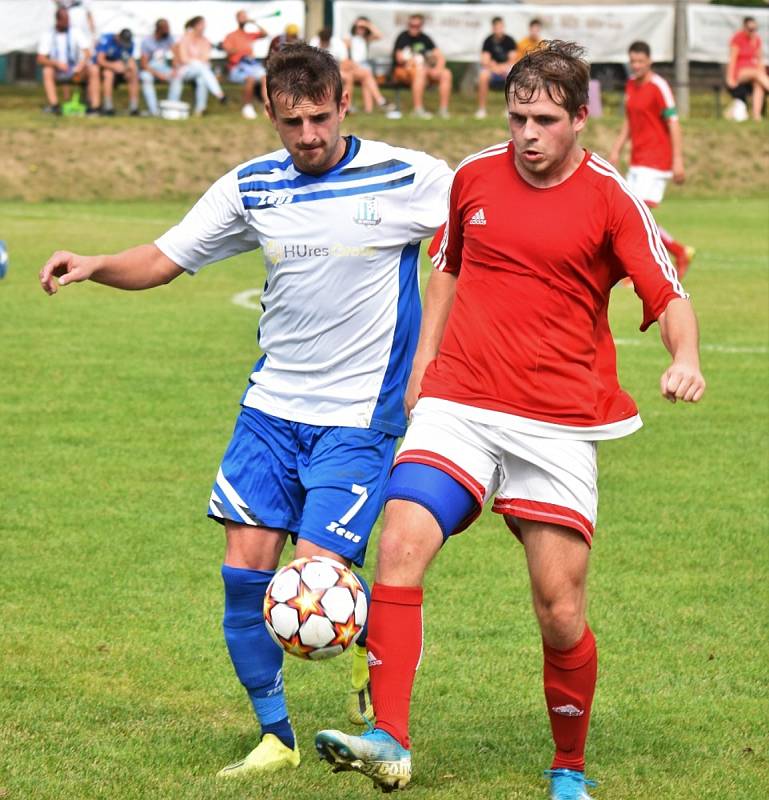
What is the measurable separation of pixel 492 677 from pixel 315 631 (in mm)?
1693

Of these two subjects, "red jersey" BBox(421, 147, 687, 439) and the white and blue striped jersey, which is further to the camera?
the white and blue striped jersey

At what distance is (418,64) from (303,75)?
26.9m

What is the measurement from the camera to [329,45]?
3017cm

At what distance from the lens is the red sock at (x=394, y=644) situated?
4.72 m

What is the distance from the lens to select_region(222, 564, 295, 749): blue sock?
17.8 ft

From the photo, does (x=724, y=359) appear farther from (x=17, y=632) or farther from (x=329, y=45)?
(x=329, y=45)

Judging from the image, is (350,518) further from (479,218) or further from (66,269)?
(66,269)

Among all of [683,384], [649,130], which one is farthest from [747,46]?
[683,384]

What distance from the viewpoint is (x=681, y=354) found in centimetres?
473

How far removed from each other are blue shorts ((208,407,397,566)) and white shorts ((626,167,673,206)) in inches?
565

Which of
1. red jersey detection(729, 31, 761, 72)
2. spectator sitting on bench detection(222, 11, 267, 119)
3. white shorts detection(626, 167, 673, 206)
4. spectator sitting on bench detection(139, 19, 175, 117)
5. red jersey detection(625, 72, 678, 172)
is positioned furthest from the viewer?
red jersey detection(729, 31, 761, 72)

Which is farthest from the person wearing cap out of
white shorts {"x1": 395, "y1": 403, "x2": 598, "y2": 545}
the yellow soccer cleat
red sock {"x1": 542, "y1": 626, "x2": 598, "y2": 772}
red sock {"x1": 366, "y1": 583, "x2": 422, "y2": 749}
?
red sock {"x1": 366, "y1": 583, "x2": 422, "y2": 749}

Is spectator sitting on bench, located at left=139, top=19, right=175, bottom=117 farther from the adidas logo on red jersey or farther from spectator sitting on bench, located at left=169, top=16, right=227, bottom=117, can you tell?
the adidas logo on red jersey

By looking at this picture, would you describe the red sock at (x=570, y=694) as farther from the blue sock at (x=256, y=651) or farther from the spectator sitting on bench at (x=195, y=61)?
the spectator sitting on bench at (x=195, y=61)
